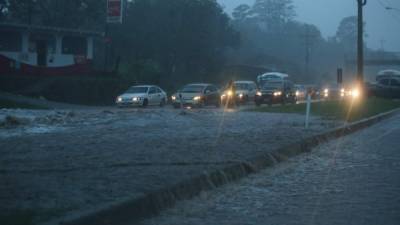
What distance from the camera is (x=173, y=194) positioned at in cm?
949

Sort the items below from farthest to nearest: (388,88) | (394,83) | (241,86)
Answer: (394,83), (388,88), (241,86)

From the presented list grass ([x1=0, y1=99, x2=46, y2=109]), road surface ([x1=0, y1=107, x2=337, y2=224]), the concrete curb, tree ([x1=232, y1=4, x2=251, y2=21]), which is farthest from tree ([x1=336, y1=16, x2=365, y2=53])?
the concrete curb

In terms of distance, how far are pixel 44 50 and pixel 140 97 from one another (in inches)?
472

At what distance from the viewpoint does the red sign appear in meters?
40.8

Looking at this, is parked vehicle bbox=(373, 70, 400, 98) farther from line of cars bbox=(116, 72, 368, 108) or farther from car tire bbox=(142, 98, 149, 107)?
car tire bbox=(142, 98, 149, 107)

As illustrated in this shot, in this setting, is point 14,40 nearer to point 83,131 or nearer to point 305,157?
point 83,131

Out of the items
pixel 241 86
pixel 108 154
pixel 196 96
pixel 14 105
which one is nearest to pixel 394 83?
pixel 241 86

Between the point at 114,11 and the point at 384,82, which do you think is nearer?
the point at 114,11

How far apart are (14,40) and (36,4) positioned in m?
15.9

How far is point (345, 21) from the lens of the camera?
7338 inches

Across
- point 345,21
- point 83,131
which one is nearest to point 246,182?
point 83,131

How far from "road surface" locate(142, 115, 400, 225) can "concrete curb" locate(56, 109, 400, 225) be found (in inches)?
6.9

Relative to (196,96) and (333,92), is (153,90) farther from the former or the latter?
(333,92)

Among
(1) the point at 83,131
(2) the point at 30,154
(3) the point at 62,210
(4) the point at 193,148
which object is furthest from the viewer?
(1) the point at 83,131
